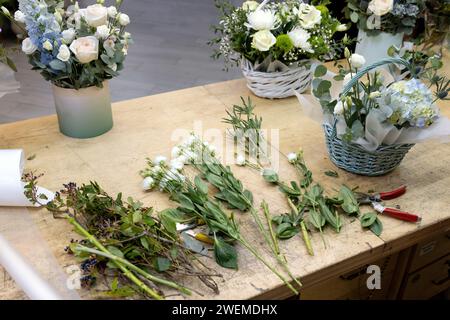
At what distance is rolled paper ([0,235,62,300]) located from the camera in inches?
33.5

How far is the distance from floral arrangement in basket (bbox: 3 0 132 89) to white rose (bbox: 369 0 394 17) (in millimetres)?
871

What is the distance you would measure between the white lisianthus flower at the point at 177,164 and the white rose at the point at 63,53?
37 cm

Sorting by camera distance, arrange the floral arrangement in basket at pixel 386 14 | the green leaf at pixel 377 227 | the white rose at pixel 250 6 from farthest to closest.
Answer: the floral arrangement in basket at pixel 386 14 → the white rose at pixel 250 6 → the green leaf at pixel 377 227

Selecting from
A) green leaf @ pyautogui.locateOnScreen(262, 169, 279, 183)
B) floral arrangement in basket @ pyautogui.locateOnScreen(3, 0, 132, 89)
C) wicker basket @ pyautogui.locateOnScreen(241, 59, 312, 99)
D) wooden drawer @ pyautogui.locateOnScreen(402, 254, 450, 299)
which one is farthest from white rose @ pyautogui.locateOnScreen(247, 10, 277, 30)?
wooden drawer @ pyautogui.locateOnScreen(402, 254, 450, 299)

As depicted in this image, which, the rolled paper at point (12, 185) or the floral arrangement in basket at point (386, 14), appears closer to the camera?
the rolled paper at point (12, 185)

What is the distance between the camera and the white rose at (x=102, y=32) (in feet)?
4.01

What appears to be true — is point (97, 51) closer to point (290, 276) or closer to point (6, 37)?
point (290, 276)


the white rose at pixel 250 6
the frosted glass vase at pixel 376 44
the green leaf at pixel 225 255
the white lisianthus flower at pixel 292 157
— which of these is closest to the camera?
the green leaf at pixel 225 255

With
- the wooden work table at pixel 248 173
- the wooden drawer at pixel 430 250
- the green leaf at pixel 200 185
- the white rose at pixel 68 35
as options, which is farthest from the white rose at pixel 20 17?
the wooden drawer at pixel 430 250

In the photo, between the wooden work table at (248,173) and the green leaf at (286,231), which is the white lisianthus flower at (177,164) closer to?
the wooden work table at (248,173)

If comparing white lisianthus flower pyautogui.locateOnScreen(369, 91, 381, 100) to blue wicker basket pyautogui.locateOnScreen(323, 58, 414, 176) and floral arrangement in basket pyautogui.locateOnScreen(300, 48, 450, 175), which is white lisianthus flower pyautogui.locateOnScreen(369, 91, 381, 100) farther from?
blue wicker basket pyautogui.locateOnScreen(323, 58, 414, 176)

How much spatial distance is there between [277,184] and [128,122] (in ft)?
1.75

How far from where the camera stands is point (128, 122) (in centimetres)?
147

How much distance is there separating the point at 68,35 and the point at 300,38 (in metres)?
0.68
